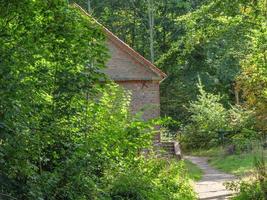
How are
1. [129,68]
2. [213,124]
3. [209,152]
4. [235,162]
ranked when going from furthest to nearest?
[213,124] → [209,152] → [129,68] → [235,162]

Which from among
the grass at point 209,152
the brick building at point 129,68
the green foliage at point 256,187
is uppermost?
the brick building at point 129,68

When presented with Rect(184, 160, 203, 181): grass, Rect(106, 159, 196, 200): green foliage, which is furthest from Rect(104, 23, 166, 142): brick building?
Rect(106, 159, 196, 200): green foliage

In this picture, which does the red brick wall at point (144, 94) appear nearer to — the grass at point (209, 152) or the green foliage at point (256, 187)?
the grass at point (209, 152)

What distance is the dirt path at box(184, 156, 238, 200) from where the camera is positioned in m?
15.7

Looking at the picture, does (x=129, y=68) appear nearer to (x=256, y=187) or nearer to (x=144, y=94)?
(x=144, y=94)

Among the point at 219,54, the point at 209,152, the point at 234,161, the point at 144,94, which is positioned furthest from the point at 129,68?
the point at 209,152

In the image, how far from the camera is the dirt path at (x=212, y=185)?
15.7m

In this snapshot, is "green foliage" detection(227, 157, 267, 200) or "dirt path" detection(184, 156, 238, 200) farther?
"dirt path" detection(184, 156, 238, 200)

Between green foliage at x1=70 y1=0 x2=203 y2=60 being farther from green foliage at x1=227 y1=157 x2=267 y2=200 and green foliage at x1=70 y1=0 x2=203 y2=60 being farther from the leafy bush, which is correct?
green foliage at x1=227 y1=157 x2=267 y2=200

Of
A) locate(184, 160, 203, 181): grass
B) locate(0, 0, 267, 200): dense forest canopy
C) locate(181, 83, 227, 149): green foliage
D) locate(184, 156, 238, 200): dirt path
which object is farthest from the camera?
locate(181, 83, 227, 149): green foliage

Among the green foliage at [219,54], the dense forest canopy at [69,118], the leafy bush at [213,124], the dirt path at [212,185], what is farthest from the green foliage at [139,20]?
the dense forest canopy at [69,118]

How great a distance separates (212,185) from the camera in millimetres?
18422

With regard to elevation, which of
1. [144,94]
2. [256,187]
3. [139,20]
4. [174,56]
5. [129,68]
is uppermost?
[139,20]

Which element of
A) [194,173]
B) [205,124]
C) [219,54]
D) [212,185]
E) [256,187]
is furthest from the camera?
[205,124]
